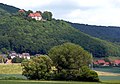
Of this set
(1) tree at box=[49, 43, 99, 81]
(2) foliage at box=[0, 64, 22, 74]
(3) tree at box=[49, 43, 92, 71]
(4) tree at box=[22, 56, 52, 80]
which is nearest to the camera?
(4) tree at box=[22, 56, 52, 80]

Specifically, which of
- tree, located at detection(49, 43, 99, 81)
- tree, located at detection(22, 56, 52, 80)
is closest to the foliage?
tree, located at detection(49, 43, 99, 81)

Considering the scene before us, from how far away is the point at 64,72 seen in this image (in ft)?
340

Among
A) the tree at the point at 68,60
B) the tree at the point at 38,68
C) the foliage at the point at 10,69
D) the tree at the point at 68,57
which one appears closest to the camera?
the tree at the point at 38,68

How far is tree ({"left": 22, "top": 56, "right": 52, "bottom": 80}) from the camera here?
337ft

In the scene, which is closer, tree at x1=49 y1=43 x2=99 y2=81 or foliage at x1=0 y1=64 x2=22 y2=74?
tree at x1=49 y1=43 x2=99 y2=81

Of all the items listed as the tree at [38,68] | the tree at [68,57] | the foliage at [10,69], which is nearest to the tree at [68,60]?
the tree at [68,57]

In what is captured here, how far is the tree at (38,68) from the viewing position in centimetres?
10275

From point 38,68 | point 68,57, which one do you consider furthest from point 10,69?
point 38,68

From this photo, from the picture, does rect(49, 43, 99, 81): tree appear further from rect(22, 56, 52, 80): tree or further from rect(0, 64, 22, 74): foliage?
rect(0, 64, 22, 74): foliage

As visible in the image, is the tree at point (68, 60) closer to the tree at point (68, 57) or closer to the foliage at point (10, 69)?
the tree at point (68, 57)

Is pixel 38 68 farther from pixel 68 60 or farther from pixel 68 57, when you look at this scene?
pixel 68 57

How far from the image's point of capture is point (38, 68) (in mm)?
103625

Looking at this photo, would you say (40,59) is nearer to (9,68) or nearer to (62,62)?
(62,62)

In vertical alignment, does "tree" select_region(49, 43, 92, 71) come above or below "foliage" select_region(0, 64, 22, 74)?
above
